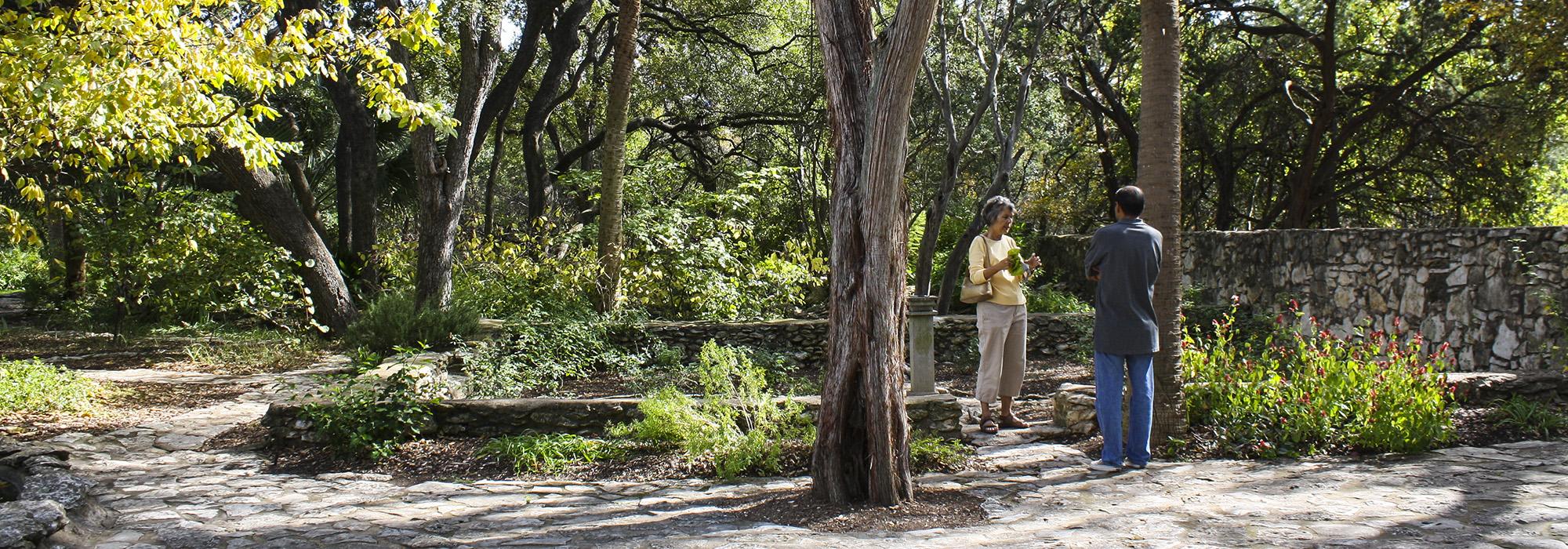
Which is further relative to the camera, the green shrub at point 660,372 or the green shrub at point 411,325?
the green shrub at point 411,325

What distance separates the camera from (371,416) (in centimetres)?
670

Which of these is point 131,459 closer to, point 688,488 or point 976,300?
point 688,488

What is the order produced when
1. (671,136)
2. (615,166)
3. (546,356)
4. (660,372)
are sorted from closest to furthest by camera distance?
1. (546,356)
2. (660,372)
3. (615,166)
4. (671,136)

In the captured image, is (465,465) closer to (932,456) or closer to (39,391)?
(932,456)

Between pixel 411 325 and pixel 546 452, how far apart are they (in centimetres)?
451

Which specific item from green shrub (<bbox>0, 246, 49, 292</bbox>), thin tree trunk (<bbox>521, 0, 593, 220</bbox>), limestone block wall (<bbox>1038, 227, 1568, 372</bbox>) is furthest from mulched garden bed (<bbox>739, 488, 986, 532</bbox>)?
green shrub (<bbox>0, 246, 49, 292</bbox>)

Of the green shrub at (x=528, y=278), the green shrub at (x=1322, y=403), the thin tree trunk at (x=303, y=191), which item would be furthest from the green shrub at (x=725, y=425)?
the thin tree trunk at (x=303, y=191)

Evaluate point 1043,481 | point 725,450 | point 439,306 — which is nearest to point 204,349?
point 439,306

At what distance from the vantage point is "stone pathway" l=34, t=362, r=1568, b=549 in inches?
173

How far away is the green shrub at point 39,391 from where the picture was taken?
7852mm

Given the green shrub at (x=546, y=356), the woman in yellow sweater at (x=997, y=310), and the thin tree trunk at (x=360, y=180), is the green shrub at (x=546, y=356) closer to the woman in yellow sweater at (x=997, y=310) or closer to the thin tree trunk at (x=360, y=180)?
the woman in yellow sweater at (x=997, y=310)

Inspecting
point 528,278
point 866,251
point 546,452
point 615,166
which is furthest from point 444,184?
point 866,251

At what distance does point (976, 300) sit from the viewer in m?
6.89

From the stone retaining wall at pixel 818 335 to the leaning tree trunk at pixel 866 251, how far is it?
596 centimetres
